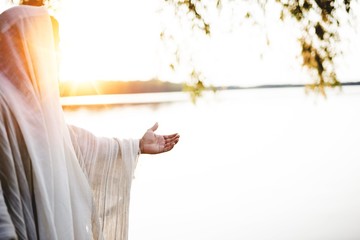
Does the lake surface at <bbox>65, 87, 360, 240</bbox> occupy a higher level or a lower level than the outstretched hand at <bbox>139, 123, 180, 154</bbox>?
lower

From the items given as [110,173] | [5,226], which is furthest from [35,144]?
[110,173]

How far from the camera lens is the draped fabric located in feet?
5.46

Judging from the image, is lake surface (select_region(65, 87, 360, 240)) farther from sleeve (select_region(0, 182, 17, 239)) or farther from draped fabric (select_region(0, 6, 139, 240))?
sleeve (select_region(0, 182, 17, 239))

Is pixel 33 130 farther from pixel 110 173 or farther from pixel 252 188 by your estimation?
pixel 252 188

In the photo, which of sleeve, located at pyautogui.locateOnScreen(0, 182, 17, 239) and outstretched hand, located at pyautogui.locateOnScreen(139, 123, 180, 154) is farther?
outstretched hand, located at pyautogui.locateOnScreen(139, 123, 180, 154)

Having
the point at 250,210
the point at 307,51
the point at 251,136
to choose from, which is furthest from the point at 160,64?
the point at 251,136

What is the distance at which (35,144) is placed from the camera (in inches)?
69.5

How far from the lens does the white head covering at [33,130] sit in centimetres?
167

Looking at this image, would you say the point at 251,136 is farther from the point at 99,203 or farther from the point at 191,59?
the point at 99,203

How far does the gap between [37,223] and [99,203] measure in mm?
706

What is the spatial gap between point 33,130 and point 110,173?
0.75 m

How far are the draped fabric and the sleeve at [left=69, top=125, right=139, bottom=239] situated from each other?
0.70 ft

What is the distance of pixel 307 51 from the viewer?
3.28m

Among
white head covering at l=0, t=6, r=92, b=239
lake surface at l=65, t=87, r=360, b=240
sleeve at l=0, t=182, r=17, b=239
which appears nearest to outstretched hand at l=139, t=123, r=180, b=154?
lake surface at l=65, t=87, r=360, b=240
